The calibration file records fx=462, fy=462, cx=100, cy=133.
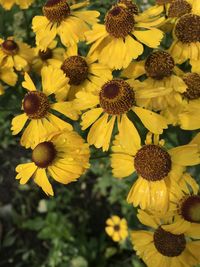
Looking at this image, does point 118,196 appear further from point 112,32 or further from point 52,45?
point 112,32

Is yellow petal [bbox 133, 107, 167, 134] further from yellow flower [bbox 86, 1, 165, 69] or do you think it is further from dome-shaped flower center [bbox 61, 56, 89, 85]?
dome-shaped flower center [bbox 61, 56, 89, 85]

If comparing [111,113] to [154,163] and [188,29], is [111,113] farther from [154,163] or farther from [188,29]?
[188,29]

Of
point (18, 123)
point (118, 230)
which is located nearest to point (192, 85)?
point (18, 123)

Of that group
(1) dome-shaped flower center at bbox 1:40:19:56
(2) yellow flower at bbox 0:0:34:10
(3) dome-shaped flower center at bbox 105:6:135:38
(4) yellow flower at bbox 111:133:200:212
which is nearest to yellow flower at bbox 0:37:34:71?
(1) dome-shaped flower center at bbox 1:40:19:56

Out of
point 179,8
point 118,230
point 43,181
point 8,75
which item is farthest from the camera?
point 118,230

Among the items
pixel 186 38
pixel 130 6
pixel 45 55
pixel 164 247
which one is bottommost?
pixel 164 247

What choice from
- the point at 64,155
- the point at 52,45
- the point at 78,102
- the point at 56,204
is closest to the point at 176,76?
the point at 78,102
